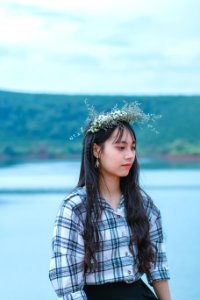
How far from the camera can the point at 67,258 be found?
2.35 meters

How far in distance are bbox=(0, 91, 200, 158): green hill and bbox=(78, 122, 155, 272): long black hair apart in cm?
4630

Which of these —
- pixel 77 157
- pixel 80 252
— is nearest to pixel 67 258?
pixel 80 252

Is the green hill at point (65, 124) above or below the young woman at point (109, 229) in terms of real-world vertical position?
above

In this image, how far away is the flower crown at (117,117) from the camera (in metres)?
2.48

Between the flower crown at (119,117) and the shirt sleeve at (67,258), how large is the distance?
30 cm

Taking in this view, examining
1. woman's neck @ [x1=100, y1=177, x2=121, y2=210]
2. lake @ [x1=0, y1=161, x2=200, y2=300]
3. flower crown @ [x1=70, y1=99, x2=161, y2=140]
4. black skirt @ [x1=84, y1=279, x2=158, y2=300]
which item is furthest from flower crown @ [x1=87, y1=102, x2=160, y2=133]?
lake @ [x1=0, y1=161, x2=200, y2=300]

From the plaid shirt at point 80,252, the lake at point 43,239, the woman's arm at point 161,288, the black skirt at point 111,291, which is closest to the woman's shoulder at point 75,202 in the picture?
the plaid shirt at point 80,252

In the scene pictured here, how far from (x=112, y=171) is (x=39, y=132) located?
50376 millimetres

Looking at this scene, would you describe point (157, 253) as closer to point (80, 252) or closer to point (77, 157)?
point (80, 252)

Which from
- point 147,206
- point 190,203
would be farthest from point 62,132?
point 147,206

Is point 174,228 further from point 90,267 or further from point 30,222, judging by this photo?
point 90,267

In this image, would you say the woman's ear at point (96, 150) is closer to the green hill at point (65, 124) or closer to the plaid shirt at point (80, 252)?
the plaid shirt at point (80, 252)

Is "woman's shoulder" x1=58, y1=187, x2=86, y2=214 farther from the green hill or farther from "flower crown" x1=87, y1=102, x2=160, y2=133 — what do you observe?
the green hill

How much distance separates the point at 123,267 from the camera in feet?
7.84
